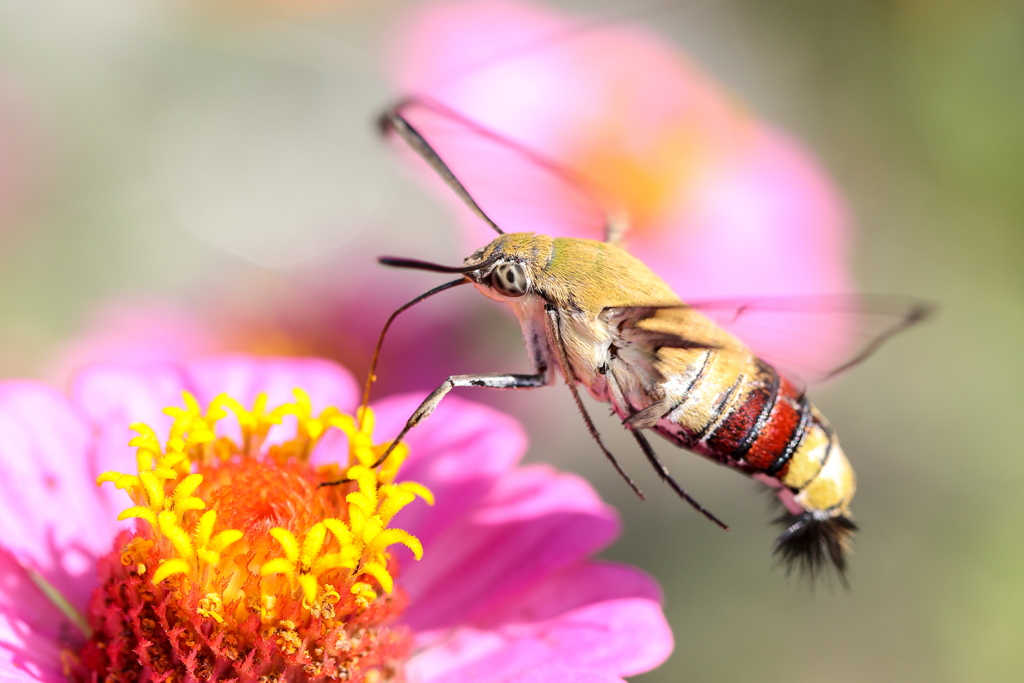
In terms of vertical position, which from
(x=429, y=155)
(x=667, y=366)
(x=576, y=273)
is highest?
(x=429, y=155)

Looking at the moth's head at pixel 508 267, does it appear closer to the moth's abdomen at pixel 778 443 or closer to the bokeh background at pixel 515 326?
the moth's abdomen at pixel 778 443

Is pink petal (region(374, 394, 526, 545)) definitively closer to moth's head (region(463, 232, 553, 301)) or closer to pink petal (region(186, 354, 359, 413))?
pink petal (region(186, 354, 359, 413))

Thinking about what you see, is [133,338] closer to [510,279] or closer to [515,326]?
[515,326]

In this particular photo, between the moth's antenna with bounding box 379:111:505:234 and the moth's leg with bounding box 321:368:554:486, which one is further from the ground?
the moth's antenna with bounding box 379:111:505:234

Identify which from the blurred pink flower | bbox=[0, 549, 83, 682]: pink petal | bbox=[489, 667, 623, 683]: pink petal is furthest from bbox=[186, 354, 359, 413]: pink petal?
the blurred pink flower

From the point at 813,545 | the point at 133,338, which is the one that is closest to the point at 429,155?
the point at 813,545

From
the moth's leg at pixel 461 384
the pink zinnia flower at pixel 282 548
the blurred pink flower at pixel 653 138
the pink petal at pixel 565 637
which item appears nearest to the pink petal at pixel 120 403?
the pink zinnia flower at pixel 282 548
